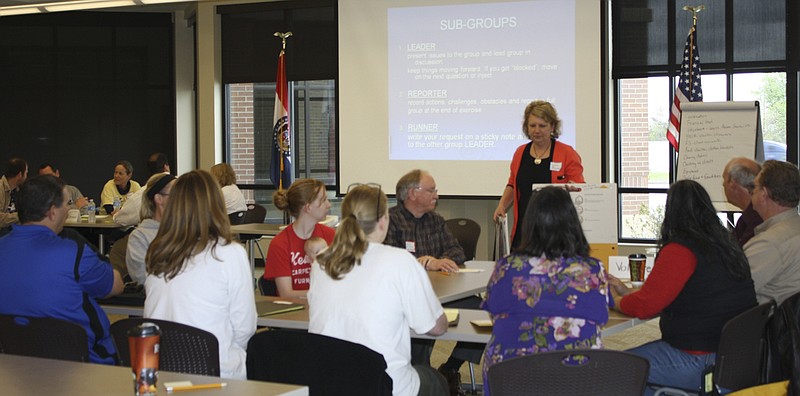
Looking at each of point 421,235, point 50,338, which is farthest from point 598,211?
point 50,338

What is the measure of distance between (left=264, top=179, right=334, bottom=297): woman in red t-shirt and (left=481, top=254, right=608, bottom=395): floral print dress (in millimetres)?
1554

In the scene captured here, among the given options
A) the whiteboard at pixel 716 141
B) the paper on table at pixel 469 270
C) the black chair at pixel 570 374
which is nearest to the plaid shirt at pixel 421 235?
the paper on table at pixel 469 270

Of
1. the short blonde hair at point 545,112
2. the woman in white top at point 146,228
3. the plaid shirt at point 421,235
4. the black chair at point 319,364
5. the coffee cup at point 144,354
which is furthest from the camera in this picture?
the short blonde hair at point 545,112

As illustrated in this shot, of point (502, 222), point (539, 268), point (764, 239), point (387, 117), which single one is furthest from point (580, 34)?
point (539, 268)

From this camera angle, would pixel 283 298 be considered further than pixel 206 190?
Yes

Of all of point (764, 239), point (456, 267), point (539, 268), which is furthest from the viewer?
point (456, 267)

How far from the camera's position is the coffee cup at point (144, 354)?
77.3 inches

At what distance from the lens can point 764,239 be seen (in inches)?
146

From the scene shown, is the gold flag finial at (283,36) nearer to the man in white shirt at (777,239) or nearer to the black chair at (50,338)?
the man in white shirt at (777,239)

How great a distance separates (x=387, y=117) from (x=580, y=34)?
2148 millimetres

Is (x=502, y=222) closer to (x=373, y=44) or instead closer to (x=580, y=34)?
(x=580, y=34)

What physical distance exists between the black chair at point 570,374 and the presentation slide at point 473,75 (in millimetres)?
6041

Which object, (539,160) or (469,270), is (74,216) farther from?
(469,270)

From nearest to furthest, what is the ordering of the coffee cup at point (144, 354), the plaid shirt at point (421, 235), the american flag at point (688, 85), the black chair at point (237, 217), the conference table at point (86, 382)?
the coffee cup at point (144, 354) → the conference table at point (86, 382) → the plaid shirt at point (421, 235) → the american flag at point (688, 85) → the black chair at point (237, 217)
